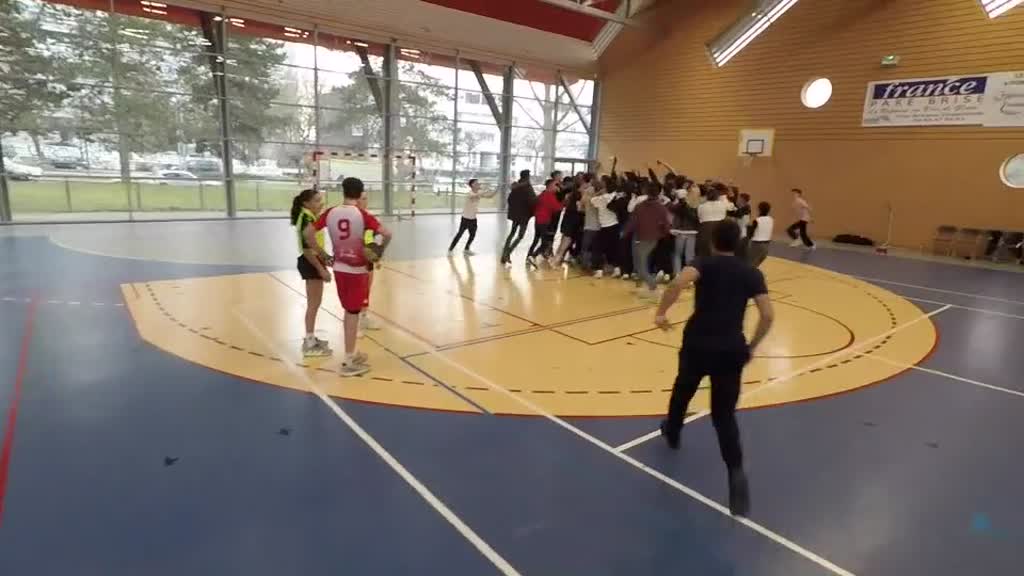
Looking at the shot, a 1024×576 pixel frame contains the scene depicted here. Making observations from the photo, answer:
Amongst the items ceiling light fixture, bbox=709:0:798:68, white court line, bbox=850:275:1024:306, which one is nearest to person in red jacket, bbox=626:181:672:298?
white court line, bbox=850:275:1024:306

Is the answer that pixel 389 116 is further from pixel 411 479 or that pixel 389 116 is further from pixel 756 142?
pixel 411 479

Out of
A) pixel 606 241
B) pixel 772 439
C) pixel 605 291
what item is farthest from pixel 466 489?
pixel 606 241

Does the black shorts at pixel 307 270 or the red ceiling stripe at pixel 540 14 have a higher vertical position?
the red ceiling stripe at pixel 540 14

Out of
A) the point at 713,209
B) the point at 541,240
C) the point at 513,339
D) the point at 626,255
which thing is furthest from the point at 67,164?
the point at 713,209

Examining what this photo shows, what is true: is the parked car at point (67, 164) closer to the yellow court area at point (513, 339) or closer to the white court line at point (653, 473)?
the yellow court area at point (513, 339)

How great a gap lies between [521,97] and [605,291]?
12.8m

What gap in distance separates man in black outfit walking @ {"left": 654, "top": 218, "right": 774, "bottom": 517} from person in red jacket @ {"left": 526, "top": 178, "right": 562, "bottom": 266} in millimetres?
6328

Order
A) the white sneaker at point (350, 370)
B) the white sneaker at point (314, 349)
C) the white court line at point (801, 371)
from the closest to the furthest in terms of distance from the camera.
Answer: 1. the white court line at point (801, 371)
2. the white sneaker at point (350, 370)
3. the white sneaker at point (314, 349)

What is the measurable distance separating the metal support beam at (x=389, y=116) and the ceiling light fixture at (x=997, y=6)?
13.7 meters

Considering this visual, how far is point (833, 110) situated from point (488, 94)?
32.2 ft

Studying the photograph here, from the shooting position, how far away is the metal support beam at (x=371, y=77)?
16.1 metres

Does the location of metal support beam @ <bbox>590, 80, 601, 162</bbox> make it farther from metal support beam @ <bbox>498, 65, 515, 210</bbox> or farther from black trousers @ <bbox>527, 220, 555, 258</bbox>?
black trousers @ <bbox>527, 220, 555, 258</bbox>

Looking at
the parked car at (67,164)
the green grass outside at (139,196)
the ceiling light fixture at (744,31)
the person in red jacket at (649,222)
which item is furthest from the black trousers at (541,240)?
the parked car at (67,164)

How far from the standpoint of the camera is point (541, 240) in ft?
33.2
